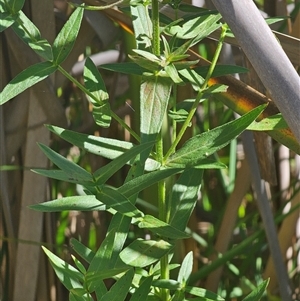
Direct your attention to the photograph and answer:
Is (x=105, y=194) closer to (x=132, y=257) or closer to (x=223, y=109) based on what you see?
(x=132, y=257)

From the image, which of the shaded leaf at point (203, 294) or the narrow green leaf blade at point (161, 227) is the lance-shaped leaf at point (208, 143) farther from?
the shaded leaf at point (203, 294)

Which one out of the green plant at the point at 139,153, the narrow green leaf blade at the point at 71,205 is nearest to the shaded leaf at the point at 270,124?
the green plant at the point at 139,153

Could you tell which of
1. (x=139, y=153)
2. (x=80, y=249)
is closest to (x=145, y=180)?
(x=139, y=153)

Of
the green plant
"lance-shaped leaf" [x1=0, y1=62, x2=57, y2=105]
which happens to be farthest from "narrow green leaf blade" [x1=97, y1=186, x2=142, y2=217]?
"lance-shaped leaf" [x1=0, y1=62, x2=57, y2=105]

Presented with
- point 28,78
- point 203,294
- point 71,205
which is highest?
point 28,78

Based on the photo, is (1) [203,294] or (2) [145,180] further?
(1) [203,294]

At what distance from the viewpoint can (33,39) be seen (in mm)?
587

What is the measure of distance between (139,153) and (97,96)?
106 millimetres

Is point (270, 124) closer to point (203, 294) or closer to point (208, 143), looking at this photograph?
point (208, 143)

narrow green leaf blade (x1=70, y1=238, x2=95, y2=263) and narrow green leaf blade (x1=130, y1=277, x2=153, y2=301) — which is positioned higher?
narrow green leaf blade (x1=70, y1=238, x2=95, y2=263)

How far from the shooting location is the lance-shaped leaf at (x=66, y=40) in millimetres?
584

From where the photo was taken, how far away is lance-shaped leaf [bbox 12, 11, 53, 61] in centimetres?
58

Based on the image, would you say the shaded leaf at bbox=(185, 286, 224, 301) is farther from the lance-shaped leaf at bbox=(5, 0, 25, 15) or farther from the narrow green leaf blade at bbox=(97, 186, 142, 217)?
the lance-shaped leaf at bbox=(5, 0, 25, 15)

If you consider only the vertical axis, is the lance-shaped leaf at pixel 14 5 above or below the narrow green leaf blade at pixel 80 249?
above
